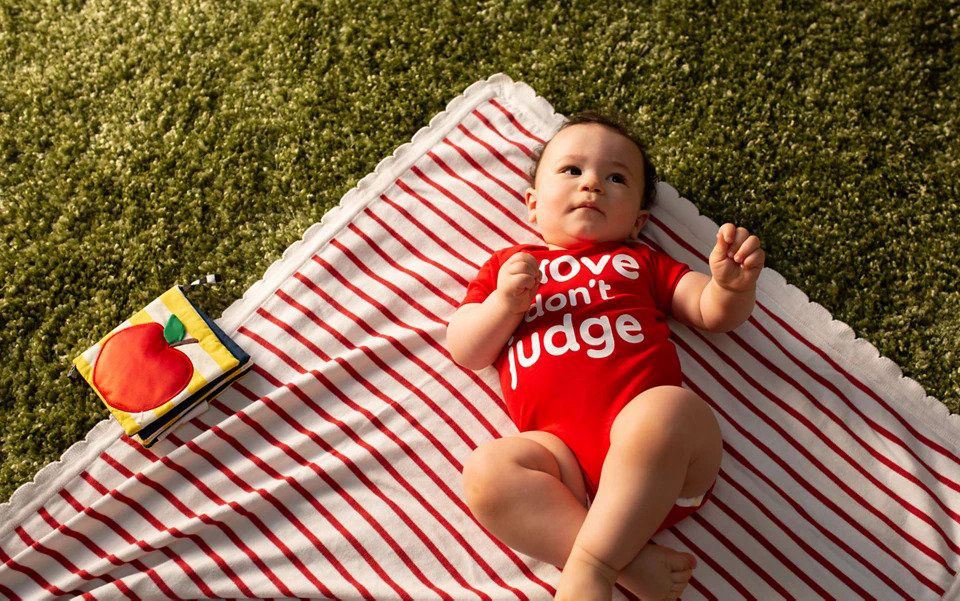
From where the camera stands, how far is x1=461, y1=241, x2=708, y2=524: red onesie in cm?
120

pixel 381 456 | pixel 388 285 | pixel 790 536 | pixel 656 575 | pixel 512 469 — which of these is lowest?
pixel 790 536

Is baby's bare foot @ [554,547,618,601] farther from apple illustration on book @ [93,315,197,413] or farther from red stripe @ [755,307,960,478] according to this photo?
apple illustration on book @ [93,315,197,413]

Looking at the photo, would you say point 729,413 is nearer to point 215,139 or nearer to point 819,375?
point 819,375

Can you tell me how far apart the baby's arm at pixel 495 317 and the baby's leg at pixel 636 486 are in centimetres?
25

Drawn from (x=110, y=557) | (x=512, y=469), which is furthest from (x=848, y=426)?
(x=110, y=557)

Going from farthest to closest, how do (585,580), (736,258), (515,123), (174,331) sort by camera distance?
(515,123)
(174,331)
(736,258)
(585,580)

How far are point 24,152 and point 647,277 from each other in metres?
1.32

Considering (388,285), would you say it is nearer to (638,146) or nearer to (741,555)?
(638,146)

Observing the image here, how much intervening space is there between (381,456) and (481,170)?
0.61 m

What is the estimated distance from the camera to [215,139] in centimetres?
164

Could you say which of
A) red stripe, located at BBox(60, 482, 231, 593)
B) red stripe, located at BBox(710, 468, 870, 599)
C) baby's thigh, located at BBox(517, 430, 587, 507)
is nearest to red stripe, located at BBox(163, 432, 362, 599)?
red stripe, located at BBox(60, 482, 231, 593)

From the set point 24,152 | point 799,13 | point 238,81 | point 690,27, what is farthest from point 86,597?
point 799,13

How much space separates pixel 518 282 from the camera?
4.00 feet

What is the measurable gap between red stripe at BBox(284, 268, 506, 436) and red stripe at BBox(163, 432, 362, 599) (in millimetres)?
233
